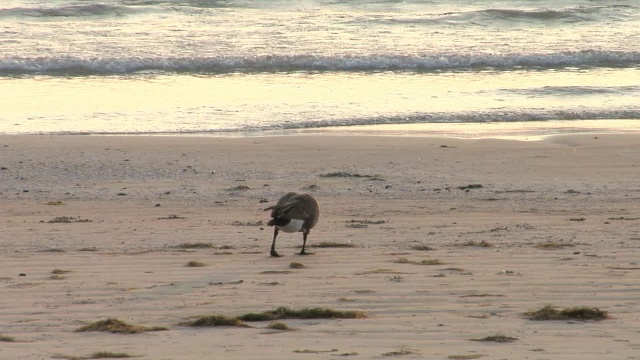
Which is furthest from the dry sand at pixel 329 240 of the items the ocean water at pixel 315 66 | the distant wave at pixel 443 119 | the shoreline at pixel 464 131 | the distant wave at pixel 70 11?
the distant wave at pixel 70 11

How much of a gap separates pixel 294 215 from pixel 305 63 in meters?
15.7

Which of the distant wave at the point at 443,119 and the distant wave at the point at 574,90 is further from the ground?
the distant wave at the point at 574,90

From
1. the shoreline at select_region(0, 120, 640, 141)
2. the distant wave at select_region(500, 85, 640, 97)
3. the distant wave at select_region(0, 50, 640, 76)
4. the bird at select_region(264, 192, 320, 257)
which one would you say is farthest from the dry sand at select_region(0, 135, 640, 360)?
the distant wave at select_region(0, 50, 640, 76)

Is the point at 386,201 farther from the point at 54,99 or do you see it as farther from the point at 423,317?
the point at 54,99

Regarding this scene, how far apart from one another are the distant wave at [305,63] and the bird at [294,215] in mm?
14815

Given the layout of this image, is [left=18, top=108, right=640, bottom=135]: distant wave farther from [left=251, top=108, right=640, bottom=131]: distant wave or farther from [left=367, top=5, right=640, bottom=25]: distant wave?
[left=367, top=5, right=640, bottom=25]: distant wave

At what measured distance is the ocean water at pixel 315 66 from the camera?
1681cm

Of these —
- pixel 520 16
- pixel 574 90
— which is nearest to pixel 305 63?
pixel 574 90

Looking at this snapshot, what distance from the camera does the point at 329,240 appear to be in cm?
912

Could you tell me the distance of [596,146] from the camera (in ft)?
46.4

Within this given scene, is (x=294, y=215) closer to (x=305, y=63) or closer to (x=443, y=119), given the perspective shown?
(x=443, y=119)

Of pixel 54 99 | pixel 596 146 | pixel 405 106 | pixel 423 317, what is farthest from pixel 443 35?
pixel 423 317

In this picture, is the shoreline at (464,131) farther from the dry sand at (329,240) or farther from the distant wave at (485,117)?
the dry sand at (329,240)

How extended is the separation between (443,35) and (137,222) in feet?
65.5
